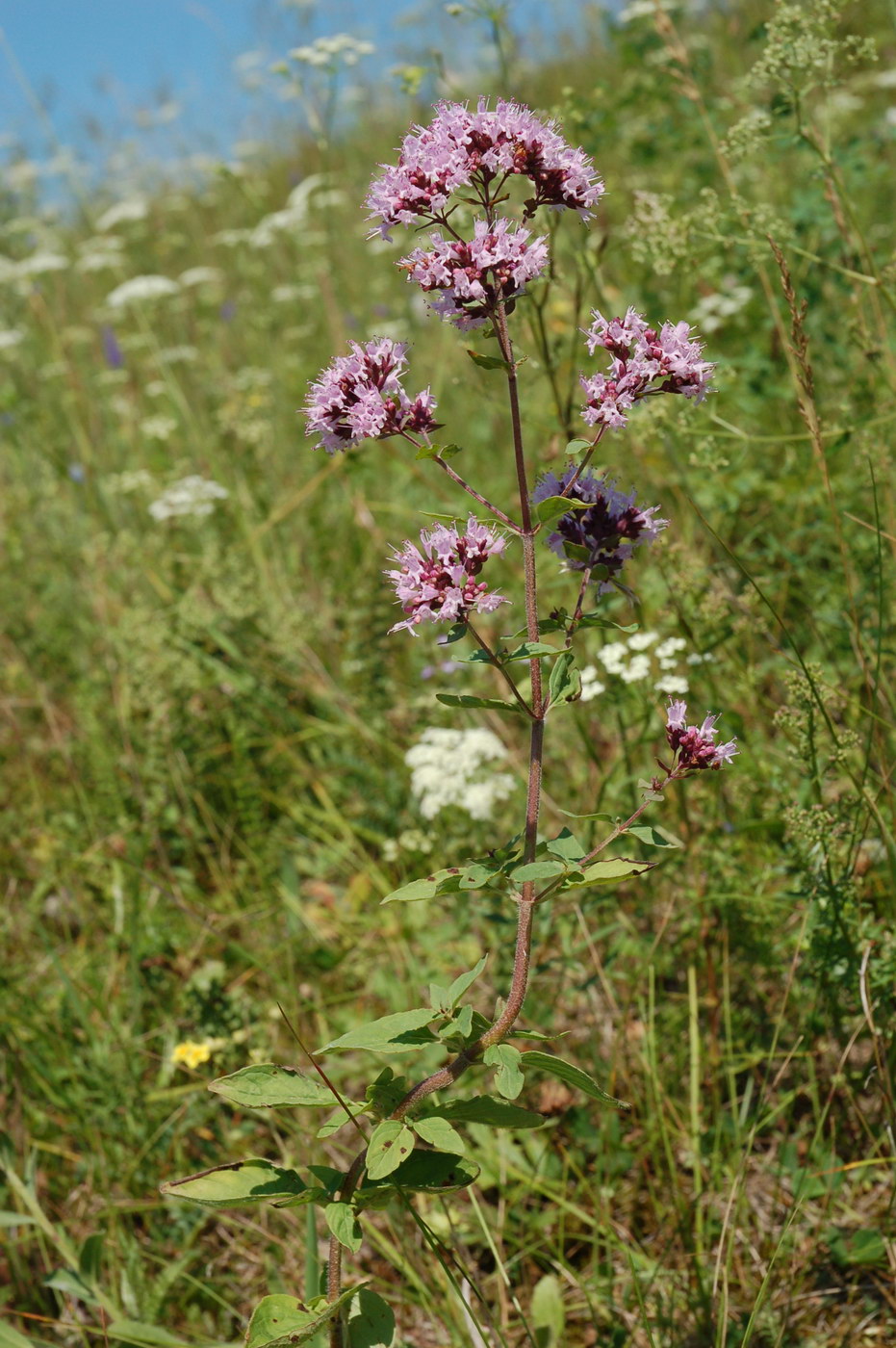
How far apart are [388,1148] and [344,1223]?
4.9 inches

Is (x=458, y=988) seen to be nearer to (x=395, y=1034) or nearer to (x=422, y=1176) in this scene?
(x=395, y=1034)

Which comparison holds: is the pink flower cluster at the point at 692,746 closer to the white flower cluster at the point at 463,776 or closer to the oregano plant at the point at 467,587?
the oregano plant at the point at 467,587

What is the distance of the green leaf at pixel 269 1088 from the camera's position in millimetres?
1212

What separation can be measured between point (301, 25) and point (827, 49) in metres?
3.04

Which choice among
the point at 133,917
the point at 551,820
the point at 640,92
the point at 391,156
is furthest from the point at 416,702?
the point at 391,156

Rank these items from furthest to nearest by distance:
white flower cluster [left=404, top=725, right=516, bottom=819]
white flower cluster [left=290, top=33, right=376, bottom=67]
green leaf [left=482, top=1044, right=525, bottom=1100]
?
1. white flower cluster [left=290, top=33, right=376, bottom=67]
2. white flower cluster [left=404, top=725, right=516, bottom=819]
3. green leaf [left=482, top=1044, right=525, bottom=1100]

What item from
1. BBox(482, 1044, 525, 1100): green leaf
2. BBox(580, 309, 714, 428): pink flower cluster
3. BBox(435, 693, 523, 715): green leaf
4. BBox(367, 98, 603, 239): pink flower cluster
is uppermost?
BBox(367, 98, 603, 239): pink flower cluster

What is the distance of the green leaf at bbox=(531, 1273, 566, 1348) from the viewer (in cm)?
163

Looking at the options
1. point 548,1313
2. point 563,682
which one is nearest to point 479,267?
point 563,682

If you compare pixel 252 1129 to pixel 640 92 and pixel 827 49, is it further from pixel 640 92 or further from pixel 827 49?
pixel 640 92

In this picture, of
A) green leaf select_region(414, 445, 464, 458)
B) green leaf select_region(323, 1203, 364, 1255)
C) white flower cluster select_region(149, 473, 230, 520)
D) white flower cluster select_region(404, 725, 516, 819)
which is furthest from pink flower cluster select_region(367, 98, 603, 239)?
white flower cluster select_region(149, 473, 230, 520)

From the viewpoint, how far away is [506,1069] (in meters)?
1.10

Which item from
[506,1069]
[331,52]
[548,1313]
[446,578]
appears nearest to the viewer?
[506,1069]

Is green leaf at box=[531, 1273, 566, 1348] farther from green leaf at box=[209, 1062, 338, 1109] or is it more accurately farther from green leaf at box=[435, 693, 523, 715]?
green leaf at box=[435, 693, 523, 715]
